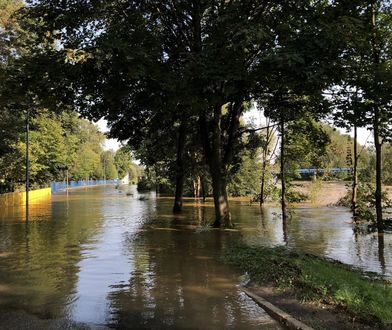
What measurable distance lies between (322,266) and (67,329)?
5.62m

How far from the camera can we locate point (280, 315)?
253 inches

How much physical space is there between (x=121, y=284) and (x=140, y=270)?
1321 millimetres

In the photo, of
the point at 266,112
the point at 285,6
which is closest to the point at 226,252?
the point at 285,6

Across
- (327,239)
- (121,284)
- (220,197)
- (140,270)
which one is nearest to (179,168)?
(220,197)

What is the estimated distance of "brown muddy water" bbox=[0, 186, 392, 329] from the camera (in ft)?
21.8

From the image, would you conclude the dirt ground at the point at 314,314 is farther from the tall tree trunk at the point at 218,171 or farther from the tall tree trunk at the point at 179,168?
the tall tree trunk at the point at 179,168

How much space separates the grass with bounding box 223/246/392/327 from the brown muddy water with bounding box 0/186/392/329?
23.8 inches

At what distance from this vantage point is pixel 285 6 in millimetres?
13773

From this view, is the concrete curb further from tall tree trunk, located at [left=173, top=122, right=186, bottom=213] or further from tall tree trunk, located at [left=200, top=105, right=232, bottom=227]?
tall tree trunk, located at [left=173, top=122, right=186, bottom=213]

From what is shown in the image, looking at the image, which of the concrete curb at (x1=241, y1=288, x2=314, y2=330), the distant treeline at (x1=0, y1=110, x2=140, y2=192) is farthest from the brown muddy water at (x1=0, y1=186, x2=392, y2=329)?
the distant treeline at (x1=0, y1=110, x2=140, y2=192)

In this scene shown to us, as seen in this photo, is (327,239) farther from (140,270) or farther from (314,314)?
(314,314)

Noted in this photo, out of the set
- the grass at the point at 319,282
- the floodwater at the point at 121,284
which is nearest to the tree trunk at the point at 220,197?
the floodwater at the point at 121,284

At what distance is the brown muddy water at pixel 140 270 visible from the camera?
21.8ft

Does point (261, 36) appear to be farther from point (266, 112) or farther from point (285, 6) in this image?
point (266, 112)
